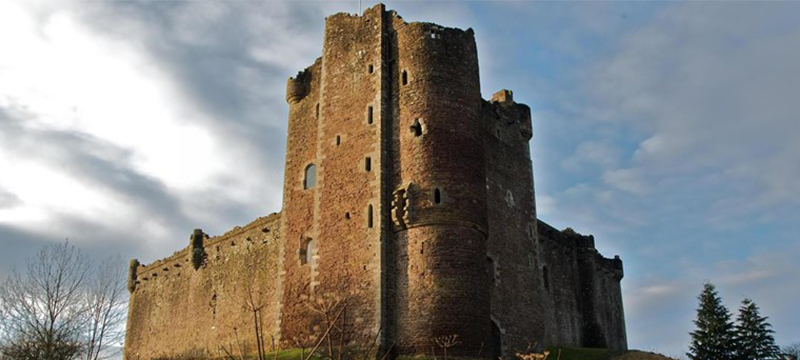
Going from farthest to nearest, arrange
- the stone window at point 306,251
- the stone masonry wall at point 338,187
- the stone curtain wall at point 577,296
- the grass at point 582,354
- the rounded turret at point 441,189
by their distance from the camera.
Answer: the stone curtain wall at point 577,296
the grass at point 582,354
the stone window at point 306,251
the stone masonry wall at point 338,187
the rounded turret at point 441,189

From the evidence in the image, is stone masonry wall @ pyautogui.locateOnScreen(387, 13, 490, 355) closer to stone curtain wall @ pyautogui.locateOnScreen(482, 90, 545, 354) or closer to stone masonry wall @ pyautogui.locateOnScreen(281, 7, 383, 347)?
stone masonry wall @ pyautogui.locateOnScreen(281, 7, 383, 347)

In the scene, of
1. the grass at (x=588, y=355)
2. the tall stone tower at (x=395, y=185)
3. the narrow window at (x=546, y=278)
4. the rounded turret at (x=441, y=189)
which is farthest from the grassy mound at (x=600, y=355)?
the tall stone tower at (x=395, y=185)

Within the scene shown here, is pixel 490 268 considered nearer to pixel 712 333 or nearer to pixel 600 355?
pixel 600 355

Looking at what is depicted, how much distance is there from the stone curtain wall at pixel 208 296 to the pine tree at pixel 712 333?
20181mm

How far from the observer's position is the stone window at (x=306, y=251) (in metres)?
26.4

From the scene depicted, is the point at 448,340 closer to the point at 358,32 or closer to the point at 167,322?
the point at 358,32

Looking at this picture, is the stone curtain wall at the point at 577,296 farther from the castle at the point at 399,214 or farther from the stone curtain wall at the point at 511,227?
the stone curtain wall at the point at 511,227

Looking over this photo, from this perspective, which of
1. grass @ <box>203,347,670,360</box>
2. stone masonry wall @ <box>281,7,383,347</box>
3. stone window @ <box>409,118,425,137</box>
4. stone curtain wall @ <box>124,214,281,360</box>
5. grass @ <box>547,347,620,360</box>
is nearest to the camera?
stone masonry wall @ <box>281,7,383,347</box>

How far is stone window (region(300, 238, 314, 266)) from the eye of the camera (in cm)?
2636

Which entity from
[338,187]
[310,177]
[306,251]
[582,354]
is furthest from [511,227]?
[306,251]

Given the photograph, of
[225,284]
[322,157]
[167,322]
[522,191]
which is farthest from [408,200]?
[167,322]

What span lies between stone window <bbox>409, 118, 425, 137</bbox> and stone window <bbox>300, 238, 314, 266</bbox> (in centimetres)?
522

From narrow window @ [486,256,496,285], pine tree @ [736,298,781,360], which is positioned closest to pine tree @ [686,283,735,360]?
pine tree @ [736,298,781,360]

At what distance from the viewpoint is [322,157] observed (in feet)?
88.4
